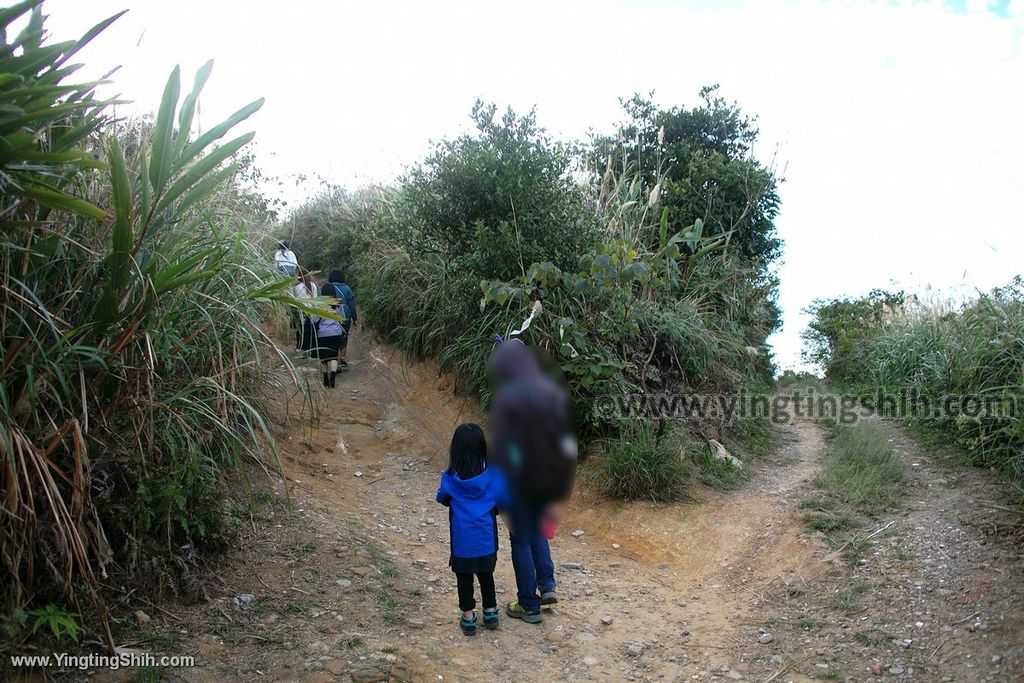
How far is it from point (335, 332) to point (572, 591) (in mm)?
4259

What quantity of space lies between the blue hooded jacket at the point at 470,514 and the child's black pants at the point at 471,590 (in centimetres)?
24

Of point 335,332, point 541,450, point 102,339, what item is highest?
point 335,332

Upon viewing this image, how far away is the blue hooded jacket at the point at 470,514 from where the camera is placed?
5031 millimetres

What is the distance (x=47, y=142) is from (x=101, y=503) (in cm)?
226

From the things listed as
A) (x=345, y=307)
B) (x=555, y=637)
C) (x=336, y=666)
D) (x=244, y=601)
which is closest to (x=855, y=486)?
Answer: (x=555, y=637)

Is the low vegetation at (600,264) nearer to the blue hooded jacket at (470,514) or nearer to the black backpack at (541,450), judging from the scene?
the blue hooded jacket at (470,514)

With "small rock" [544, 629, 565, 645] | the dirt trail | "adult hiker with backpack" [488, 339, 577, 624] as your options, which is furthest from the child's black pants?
"adult hiker with backpack" [488, 339, 577, 624]

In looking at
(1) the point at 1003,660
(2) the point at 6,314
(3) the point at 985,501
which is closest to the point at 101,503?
(2) the point at 6,314

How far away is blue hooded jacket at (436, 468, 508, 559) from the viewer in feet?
16.5

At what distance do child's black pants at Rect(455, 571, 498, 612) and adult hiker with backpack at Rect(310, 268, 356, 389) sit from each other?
3.97m

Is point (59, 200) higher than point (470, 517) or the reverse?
higher

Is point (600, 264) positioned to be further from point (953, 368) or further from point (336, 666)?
point (953, 368)

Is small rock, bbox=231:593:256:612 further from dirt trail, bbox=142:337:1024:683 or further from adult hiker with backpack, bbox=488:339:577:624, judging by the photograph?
adult hiker with backpack, bbox=488:339:577:624

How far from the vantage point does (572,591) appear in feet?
20.6
